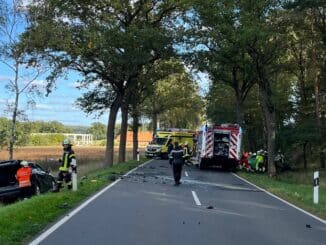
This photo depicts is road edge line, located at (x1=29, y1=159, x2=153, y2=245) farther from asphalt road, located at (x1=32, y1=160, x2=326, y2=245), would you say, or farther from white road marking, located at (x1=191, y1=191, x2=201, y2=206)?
white road marking, located at (x1=191, y1=191, x2=201, y2=206)

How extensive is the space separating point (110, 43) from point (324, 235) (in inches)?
890

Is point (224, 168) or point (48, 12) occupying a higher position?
point (48, 12)

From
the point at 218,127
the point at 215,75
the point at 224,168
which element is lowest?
the point at 224,168

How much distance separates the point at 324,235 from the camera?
1045 cm

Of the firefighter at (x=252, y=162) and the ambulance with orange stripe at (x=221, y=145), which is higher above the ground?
the ambulance with orange stripe at (x=221, y=145)

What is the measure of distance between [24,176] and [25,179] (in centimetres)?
16

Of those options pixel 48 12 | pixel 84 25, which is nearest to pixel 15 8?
pixel 48 12

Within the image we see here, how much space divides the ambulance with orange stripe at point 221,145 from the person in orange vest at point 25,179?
19020mm

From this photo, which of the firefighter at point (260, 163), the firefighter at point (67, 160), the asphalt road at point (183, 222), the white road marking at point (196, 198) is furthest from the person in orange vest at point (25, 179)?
the firefighter at point (260, 163)

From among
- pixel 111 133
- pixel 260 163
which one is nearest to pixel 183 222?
pixel 260 163

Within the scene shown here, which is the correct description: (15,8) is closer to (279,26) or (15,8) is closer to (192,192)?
(279,26)

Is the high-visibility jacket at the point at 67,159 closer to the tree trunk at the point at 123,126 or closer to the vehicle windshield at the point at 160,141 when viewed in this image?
the tree trunk at the point at 123,126

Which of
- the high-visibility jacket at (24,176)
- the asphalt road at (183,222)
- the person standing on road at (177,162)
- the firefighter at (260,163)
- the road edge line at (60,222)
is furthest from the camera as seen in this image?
the firefighter at (260,163)

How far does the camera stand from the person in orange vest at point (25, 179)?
1674cm
